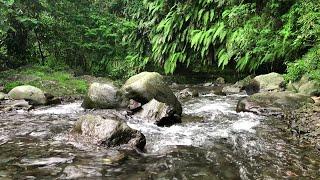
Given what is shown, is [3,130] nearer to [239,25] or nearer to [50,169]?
[50,169]

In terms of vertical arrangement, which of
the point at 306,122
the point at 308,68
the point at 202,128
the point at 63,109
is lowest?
the point at 63,109

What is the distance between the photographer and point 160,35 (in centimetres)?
1866

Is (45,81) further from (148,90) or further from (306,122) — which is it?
Result: (306,122)

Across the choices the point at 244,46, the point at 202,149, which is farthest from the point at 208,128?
the point at 244,46

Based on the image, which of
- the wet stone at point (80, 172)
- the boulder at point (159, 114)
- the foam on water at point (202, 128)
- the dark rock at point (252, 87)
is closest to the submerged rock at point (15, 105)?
the boulder at point (159, 114)

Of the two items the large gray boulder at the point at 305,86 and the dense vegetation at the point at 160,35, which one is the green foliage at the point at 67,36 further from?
the large gray boulder at the point at 305,86

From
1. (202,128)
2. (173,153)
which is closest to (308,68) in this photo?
(202,128)

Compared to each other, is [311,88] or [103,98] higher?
[311,88]

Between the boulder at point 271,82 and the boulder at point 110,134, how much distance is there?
6669 millimetres

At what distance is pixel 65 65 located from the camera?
59.3ft

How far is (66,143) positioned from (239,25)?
10101 mm

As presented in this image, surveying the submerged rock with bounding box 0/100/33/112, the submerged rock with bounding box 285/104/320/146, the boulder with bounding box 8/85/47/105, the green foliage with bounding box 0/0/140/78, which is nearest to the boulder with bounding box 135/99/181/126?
the submerged rock with bounding box 285/104/320/146

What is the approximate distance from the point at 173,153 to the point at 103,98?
4700 mm

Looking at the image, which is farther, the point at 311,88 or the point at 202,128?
the point at 311,88
